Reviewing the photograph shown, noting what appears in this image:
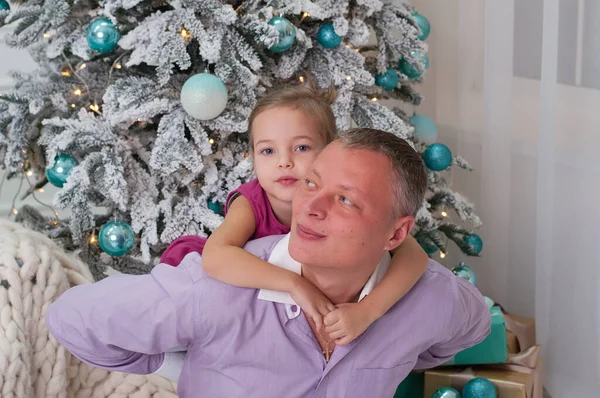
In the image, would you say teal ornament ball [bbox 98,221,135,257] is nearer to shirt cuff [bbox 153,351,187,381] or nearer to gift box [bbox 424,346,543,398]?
shirt cuff [bbox 153,351,187,381]

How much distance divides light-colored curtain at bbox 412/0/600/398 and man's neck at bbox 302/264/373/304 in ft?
3.45

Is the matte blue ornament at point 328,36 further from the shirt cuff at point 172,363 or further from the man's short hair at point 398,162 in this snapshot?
the shirt cuff at point 172,363

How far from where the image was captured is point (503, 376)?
2158 millimetres

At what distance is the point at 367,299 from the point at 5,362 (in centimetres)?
73

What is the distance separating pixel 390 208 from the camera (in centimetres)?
141

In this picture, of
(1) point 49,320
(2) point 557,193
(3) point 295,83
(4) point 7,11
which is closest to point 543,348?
(2) point 557,193

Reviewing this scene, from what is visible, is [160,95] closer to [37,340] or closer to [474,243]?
[37,340]

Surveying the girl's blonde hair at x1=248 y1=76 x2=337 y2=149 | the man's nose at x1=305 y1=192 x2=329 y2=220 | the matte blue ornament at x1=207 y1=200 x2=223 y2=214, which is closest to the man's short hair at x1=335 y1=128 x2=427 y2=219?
the man's nose at x1=305 y1=192 x2=329 y2=220

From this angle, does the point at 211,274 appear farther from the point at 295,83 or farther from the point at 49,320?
the point at 295,83

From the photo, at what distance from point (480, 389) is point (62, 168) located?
128 centimetres

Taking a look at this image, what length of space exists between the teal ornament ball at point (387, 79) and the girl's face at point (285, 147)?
2.51ft

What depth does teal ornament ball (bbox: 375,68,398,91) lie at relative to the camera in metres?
2.45

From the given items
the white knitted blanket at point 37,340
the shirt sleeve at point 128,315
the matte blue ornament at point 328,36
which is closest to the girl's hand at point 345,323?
the shirt sleeve at point 128,315

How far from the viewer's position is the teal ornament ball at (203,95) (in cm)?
205
